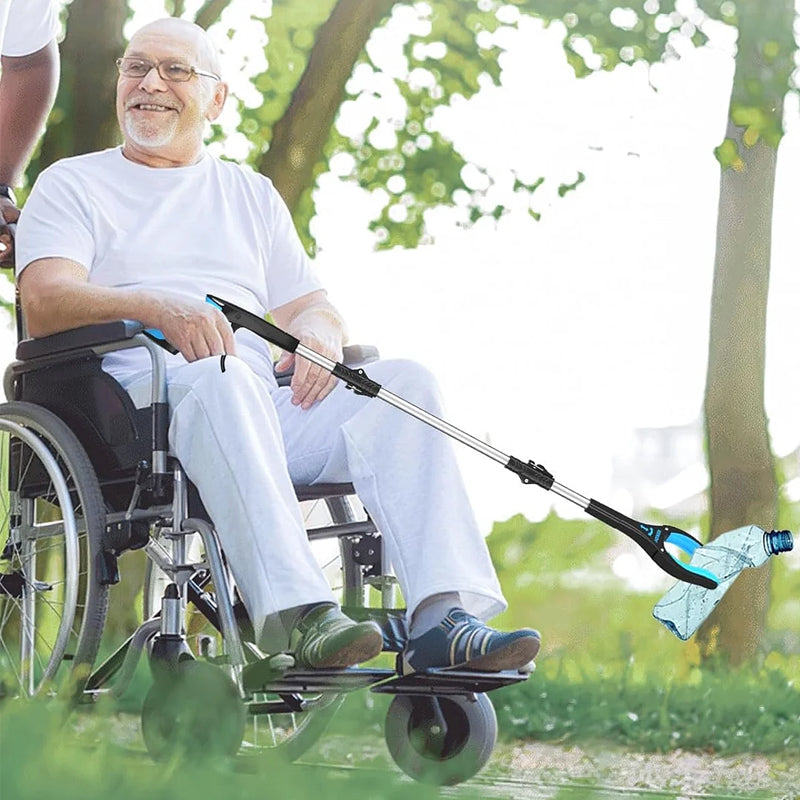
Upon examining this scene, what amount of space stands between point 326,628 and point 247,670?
→ 0.16m

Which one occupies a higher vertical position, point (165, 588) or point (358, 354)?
point (358, 354)

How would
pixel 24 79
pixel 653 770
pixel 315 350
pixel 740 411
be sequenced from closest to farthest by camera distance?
pixel 315 350 → pixel 24 79 → pixel 653 770 → pixel 740 411

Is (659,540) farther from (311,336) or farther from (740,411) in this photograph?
(740,411)

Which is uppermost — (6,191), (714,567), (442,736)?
(6,191)

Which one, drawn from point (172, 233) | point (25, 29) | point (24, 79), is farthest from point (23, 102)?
point (172, 233)

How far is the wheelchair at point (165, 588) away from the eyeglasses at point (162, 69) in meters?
0.59

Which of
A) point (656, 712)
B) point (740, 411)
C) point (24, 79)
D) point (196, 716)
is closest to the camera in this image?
point (196, 716)

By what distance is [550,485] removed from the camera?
228 cm

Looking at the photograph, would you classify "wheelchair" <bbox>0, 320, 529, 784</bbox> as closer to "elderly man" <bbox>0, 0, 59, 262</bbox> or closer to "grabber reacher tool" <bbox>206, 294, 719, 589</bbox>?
"grabber reacher tool" <bbox>206, 294, 719, 589</bbox>

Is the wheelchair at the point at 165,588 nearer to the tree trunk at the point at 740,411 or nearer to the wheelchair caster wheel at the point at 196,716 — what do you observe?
the wheelchair caster wheel at the point at 196,716

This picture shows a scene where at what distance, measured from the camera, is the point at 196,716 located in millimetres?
2131

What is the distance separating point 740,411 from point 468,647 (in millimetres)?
2188

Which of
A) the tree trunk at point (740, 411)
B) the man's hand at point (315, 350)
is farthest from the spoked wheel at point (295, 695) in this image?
the tree trunk at point (740, 411)

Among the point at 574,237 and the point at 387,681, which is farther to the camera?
the point at 574,237
